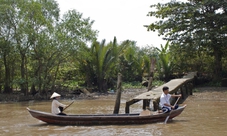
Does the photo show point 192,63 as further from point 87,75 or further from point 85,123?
point 85,123

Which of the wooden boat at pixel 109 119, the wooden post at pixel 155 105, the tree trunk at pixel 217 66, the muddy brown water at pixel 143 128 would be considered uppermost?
the tree trunk at pixel 217 66

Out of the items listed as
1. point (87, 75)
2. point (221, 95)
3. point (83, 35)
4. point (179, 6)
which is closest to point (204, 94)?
point (221, 95)

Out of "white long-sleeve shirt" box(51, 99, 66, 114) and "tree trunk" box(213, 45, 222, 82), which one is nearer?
"white long-sleeve shirt" box(51, 99, 66, 114)

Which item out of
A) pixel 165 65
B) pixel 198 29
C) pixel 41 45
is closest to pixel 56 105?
pixel 41 45

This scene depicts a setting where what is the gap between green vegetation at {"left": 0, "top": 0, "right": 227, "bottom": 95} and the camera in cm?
2089

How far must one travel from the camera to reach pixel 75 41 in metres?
21.6

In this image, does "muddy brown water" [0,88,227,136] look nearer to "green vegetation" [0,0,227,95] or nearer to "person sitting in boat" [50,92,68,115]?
"person sitting in boat" [50,92,68,115]

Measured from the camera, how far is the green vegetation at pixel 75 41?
2089cm

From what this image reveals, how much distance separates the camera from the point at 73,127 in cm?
1049

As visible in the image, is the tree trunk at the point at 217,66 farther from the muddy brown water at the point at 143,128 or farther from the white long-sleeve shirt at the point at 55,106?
the white long-sleeve shirt at the point at 55,106

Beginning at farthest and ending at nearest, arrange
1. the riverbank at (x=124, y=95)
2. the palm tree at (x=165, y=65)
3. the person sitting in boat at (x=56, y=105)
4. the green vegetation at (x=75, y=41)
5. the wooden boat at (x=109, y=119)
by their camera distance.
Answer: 1. the palm tree at (x=165, y=65)
2. the green vegetation at (x=75, y=41)
3. the riverbank at (x=124, y=95)
4. the person sitting in boat at (x=56, y=105)
5. the wooden boat at (x=109, y=119)

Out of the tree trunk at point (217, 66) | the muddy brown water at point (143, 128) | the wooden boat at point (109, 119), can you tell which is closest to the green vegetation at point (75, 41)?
the tree trunk at point (217, 66)

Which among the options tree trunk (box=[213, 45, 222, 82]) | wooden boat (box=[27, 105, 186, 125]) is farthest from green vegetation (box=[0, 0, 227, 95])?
wooden boat (box=[27, 105, 186, 125])

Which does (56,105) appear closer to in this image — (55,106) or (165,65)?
(55,106)
